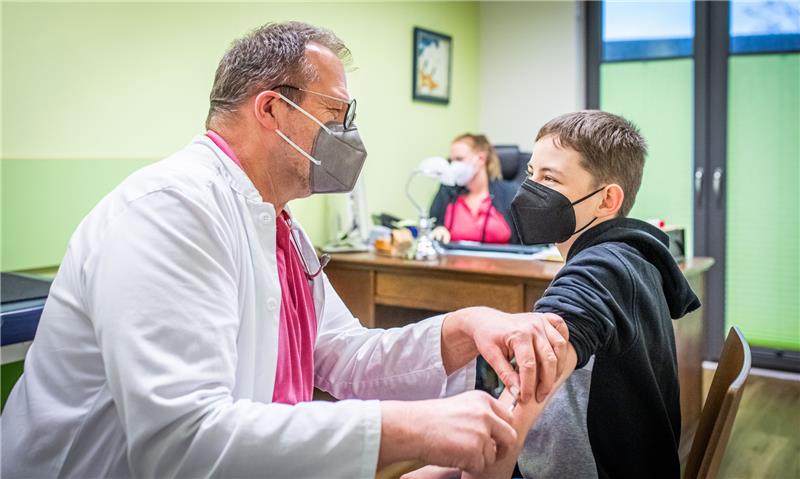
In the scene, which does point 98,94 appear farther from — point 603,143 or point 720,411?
point 720,411

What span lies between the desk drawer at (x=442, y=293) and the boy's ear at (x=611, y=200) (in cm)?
148

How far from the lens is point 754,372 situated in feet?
14.8

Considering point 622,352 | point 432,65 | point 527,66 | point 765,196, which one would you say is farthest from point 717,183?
point 622,352

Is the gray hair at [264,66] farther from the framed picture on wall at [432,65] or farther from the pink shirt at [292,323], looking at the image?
the framed picture on wall at [432,65]

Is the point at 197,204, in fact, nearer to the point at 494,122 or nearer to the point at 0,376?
the point at 0,376

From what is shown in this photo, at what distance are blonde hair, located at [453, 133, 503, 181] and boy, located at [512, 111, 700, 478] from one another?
2780 mm

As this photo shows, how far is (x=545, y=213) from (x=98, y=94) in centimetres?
201

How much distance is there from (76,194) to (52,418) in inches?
72.0

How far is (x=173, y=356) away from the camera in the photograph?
3.28ft

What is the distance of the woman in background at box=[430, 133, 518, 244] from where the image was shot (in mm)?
4234


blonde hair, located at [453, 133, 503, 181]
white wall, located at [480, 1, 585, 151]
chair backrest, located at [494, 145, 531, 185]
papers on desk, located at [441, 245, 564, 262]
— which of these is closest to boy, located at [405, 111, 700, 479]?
papers on desk, located at [441, 245, 564, 262]

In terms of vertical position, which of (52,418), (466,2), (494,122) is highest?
(466,2)

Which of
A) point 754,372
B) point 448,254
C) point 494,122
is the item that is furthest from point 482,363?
point 494,122

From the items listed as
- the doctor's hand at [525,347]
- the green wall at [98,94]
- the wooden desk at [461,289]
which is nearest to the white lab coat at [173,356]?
the doctor's hand at [525,347]
